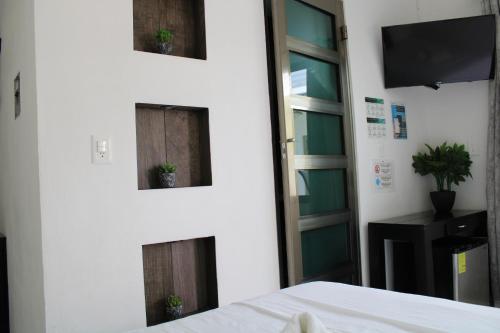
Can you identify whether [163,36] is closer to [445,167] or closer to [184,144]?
[184,144]

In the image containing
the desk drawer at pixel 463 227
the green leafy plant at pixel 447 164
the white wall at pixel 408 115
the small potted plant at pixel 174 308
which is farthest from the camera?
the green leafy plant at pixel 447 164

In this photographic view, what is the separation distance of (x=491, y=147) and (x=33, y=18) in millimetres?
3304

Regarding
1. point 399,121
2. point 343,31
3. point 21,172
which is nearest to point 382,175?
point 399,121

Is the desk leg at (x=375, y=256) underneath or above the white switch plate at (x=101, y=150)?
underneath

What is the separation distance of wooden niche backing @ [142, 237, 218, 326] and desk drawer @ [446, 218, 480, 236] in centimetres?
174

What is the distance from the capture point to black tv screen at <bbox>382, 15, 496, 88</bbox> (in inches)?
124

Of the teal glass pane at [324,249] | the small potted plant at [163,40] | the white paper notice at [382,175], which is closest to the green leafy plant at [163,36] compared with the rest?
the small potted plant at [163,40]

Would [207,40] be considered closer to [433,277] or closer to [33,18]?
[33,18]

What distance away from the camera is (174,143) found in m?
2.17

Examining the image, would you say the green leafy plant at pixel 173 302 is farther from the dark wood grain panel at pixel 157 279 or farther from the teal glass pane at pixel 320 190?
the teal glass pane at pixel 320 190

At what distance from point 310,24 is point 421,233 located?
5.17 ft

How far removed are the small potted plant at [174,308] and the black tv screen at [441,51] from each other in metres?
2.37

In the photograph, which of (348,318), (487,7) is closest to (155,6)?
(348,318)

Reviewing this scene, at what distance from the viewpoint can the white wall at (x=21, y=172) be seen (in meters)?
1.74
